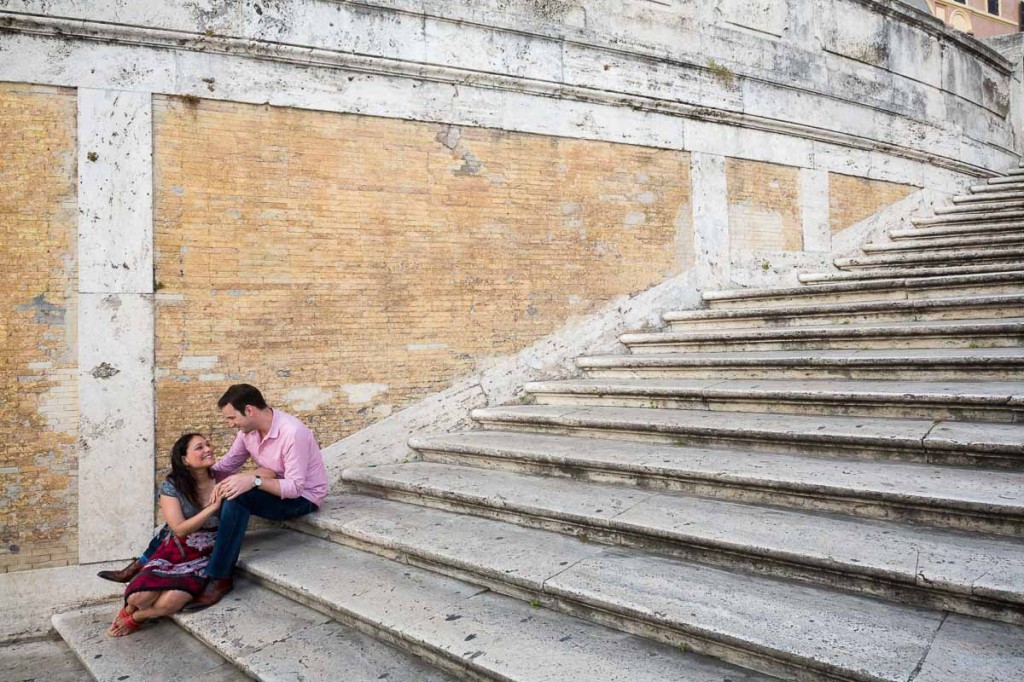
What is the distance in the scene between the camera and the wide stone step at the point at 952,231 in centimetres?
662

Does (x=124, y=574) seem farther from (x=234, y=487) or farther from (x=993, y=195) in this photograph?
(x=993, y=195)

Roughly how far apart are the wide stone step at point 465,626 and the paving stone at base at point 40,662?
1.03 metres

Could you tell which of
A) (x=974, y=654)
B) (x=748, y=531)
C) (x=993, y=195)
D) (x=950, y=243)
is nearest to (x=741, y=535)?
(x=748, y=531)

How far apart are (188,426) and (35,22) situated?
3.11 metres

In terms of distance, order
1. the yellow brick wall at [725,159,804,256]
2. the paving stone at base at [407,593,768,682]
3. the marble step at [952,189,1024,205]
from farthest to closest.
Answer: the marble step at [952,189,1024,205]
the yellow brick wall at [725,159,804,256]
the paving stone at base at [407,593,768,682]

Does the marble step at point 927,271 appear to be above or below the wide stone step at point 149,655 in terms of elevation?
above

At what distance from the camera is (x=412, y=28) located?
5641 millimetres

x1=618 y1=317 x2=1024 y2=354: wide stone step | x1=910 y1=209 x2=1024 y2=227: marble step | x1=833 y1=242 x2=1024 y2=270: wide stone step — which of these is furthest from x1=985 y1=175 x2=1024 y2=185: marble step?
x1=618 y1=317 x2=1024 y2=354: wide stone step

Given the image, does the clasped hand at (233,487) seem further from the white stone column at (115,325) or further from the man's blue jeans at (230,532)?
the white stone column at (115,325)

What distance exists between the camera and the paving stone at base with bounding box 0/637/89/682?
360 cm

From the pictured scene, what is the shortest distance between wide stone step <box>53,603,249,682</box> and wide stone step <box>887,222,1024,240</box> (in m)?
7.78

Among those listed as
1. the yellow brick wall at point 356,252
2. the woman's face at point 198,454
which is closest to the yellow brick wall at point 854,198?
the yellow brick wall at point 356,252

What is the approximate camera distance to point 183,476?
12.9 feet

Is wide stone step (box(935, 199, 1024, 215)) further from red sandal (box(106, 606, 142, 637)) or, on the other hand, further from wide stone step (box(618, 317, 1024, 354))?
red sandal (box(106, 606, 142, 637))
